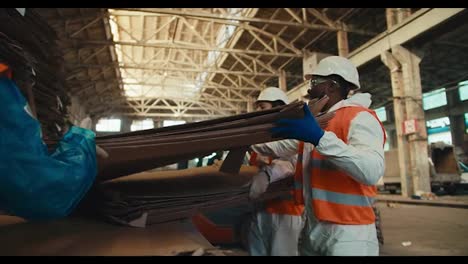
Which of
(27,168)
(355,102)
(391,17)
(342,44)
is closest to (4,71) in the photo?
(27,168)

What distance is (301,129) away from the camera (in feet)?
5.37

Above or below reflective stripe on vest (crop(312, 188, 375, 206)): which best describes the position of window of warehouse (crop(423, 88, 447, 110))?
above

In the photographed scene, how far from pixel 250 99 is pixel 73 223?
17.6m

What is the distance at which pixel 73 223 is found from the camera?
1.73 meters

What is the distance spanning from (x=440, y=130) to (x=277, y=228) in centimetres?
2134

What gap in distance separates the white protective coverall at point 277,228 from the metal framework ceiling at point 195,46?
7590mm

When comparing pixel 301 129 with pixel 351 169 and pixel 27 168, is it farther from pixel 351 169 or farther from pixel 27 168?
pixel 27 168

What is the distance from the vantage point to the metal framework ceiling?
10.5m

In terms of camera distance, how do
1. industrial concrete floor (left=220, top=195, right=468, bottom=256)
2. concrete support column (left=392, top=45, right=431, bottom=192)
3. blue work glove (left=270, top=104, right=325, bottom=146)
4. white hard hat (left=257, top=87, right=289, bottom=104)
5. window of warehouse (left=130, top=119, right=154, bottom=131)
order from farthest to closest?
window of warehouse (left=130, top=119, right=154, bottom=131), concrete support column (left=392, top=45, right=431, bottom=192), industrial concrete floor (left=220, top=195, right=468, bottom=256), white hard hat (left=257, top=87, right=289, bottom=104), blue work glove (left=270, top=104, right=325, bottom=146)

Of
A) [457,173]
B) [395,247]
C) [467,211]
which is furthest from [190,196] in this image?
[457,173]

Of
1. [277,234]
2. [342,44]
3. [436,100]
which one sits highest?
[436,100]

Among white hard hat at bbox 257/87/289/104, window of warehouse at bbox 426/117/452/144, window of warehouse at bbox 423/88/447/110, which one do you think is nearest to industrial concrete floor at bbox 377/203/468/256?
white hard hat at bbox 257/87/289/104

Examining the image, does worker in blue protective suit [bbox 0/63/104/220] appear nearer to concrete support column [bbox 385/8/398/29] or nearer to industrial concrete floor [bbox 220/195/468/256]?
industrial concrete floor [bbox 220/195/468/256]

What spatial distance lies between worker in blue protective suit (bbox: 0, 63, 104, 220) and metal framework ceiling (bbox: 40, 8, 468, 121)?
28.5ft
